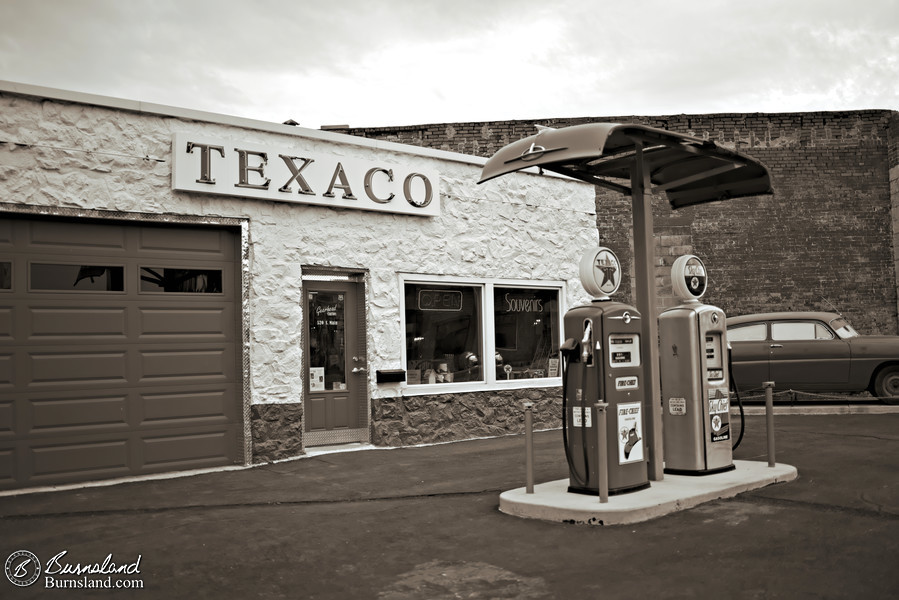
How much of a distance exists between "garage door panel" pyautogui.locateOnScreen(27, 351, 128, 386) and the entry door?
7.94 ft

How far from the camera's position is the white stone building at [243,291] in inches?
335

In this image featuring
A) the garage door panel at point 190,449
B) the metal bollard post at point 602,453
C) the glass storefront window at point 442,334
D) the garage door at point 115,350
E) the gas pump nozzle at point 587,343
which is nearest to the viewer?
the metal bollard post at point 602,453

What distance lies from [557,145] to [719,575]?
12.4 feet

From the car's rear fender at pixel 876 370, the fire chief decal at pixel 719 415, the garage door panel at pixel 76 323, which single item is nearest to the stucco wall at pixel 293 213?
the garage door panel at pixel 76 323

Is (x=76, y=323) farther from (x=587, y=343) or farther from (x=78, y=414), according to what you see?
(x=587, y=343)

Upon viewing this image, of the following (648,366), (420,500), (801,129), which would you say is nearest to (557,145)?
(648,366)

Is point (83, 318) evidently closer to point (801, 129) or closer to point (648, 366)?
point (648, 366)

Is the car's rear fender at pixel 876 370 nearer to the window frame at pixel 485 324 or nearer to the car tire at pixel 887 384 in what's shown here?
the car tire at pixel 887 384

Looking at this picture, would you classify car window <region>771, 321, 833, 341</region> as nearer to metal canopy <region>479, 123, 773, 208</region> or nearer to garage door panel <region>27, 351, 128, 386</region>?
metal canopy <region>479, 123, 773, 208</region>

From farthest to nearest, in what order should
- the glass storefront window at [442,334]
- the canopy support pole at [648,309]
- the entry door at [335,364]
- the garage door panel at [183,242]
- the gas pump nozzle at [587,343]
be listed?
the glass storefront window at [442,334] < the entry door at [335,364] < the garage door panel at [183,242] < the canopy support pole at [648,309] < the gas pump nozzle at [587,343]

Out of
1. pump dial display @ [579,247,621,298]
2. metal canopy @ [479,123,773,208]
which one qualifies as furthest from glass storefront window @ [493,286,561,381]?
pump dial display @ [579,247,621,298]

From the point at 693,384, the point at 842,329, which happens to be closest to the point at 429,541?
the point at 693,384

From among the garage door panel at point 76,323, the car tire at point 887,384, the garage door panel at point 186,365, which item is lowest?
the car tire at point 887,384

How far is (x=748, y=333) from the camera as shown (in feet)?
46.1
